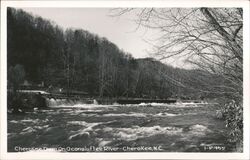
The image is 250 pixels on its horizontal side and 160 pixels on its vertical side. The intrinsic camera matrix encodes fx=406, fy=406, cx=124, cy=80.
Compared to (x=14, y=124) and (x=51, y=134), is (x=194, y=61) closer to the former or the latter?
(x=51, y=134)

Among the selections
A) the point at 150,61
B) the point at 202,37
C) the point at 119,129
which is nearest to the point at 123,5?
the point at 150,61

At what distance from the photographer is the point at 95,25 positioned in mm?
4176

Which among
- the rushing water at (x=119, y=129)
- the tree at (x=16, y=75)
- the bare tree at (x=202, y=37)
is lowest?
the rushing water at (x=119, y=129)

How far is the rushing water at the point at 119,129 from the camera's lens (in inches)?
160

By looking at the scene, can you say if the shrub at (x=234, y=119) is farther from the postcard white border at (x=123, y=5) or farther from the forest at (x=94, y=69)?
the forest at (x=94, y=69)

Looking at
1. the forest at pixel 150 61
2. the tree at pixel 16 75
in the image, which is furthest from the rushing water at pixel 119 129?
the tree at pixel 16 75

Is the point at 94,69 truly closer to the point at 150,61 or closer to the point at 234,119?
the point at 150,61

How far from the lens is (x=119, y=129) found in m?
4.16

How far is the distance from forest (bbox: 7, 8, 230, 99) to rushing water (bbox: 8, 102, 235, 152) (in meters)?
0.18

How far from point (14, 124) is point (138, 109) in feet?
4.23

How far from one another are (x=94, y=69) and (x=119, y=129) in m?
0.69

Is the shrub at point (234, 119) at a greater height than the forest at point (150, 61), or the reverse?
the forest at point (150, 61)

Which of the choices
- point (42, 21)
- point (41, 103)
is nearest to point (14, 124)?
point (41, 103)

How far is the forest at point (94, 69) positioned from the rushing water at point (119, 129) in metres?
0.18
